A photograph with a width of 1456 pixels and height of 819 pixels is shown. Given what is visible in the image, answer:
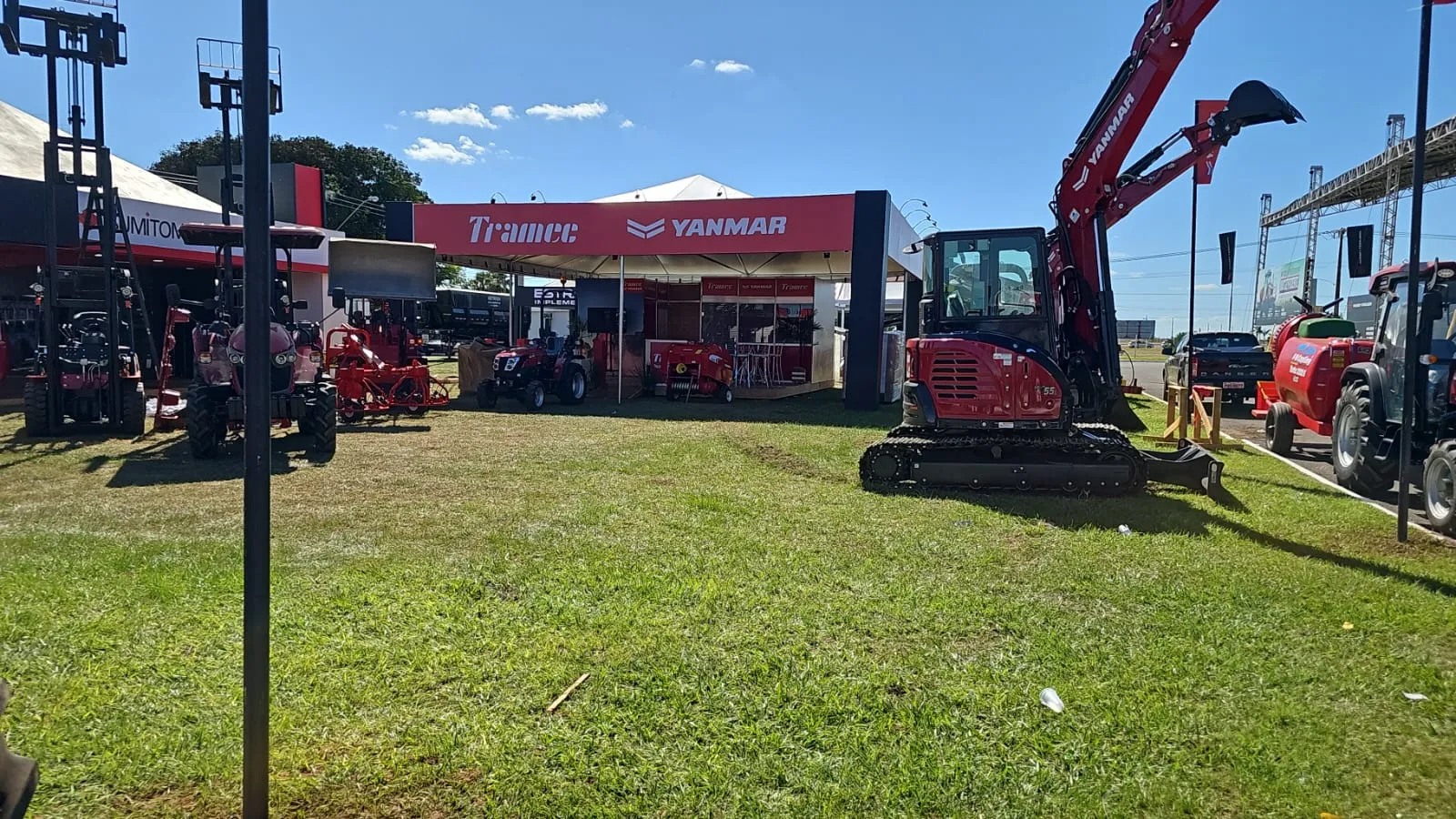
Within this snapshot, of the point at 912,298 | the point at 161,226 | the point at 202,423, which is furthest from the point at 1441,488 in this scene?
the point at 161,226

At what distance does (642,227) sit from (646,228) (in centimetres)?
10

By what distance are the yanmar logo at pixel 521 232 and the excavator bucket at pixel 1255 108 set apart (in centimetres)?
1177

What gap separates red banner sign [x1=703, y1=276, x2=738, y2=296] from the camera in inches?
846

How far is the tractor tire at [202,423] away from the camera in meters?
9.18

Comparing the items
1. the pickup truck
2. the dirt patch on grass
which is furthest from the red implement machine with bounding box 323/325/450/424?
the pickup truck

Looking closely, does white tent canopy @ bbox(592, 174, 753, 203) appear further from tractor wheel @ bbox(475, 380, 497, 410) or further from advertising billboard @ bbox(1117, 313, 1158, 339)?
advertising billboard @ bbox(1117, 313, 1158, 339)

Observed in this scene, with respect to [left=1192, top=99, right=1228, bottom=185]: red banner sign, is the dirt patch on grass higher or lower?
lower

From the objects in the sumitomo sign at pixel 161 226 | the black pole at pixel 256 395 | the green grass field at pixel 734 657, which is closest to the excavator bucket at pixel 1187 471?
the green grass field at pixel 734 657

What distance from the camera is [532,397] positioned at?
1580cm

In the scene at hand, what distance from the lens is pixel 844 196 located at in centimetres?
1568

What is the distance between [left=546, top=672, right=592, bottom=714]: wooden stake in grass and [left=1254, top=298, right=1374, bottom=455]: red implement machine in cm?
899

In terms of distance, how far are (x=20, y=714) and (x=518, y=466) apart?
597cm

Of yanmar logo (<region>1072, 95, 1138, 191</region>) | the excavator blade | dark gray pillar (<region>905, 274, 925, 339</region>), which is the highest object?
yanmar logo (<region>1072, 95, 1138, 191</region>)

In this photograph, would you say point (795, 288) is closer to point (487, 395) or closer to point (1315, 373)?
point (487, 395)
